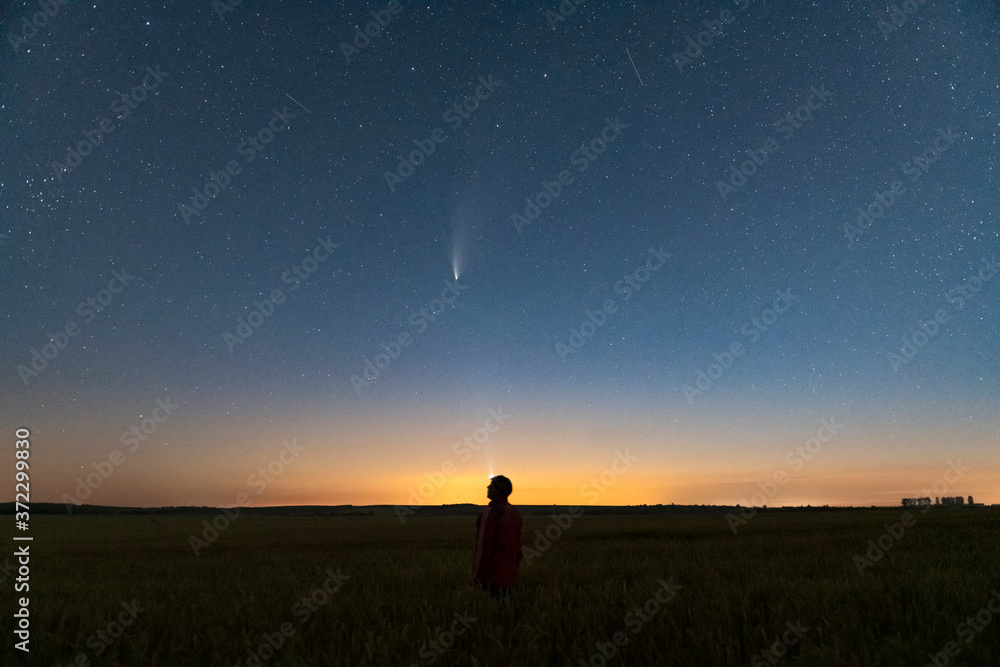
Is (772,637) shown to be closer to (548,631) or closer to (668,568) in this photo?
(548,631)

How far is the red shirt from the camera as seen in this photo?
8109 mm

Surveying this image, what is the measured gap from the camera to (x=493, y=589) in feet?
28.0
